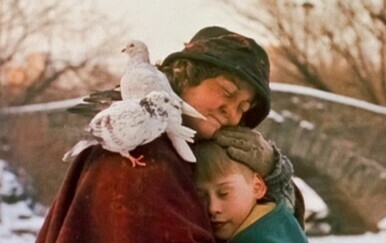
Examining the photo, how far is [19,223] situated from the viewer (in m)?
3.86

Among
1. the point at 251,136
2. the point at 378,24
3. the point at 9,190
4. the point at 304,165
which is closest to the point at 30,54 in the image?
the point at 9,190

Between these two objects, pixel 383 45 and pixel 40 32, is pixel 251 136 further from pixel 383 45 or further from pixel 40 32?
pixel 383 45

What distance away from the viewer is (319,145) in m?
4.20

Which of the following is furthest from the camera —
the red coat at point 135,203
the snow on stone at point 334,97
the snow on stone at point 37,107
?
the snow on stone at point 334,97

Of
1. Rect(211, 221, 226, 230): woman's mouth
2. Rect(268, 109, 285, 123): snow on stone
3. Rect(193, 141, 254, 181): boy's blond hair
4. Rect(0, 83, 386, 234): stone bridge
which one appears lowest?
Rect(0, 83, 386, 234): stone bridge

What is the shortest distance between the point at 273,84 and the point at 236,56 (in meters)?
3.02

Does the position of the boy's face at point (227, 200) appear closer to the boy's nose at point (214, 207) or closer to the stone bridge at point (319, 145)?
the boy's nose at point (214, 207)

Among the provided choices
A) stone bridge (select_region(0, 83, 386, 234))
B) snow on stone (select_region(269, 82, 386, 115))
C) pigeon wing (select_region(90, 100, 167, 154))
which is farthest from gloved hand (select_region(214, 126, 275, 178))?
snow on stone (select_region(269, 82, 386, 115))

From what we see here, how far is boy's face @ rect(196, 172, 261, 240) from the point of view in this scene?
971 mm

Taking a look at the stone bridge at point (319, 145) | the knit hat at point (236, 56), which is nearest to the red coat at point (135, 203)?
the knit hat at point (236, 56)

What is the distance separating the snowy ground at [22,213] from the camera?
12.6 feet

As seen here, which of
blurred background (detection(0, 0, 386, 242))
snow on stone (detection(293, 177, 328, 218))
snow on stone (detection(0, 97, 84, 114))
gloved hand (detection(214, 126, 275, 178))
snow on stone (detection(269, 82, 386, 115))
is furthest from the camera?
snow on stone (detection(269, 82, 386, 115))

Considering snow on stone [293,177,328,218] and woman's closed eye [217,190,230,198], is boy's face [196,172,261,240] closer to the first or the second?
woman's closed eye [217,190,230,198]

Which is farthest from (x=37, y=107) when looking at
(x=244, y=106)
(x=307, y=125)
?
(x=244, y=106)
